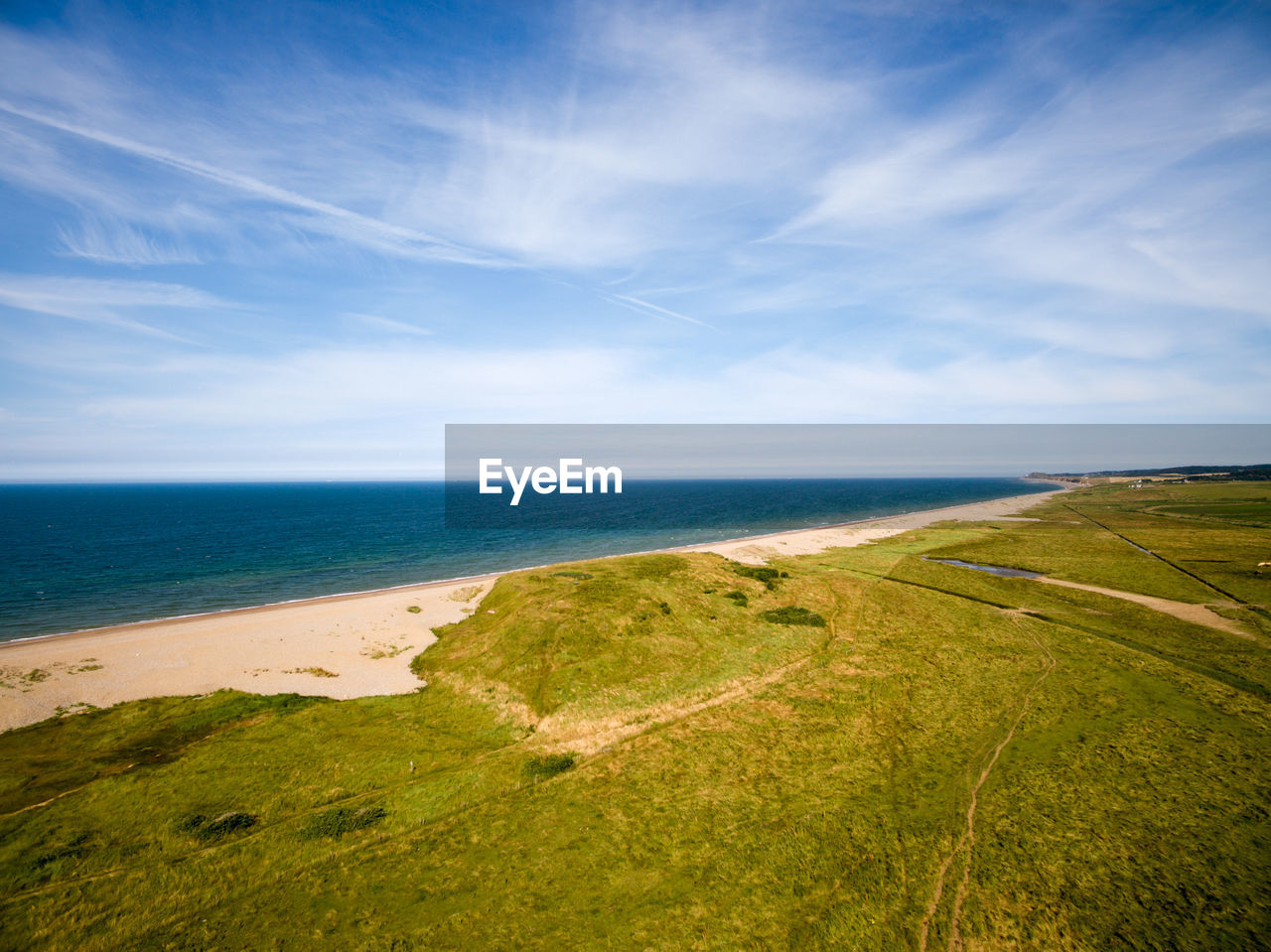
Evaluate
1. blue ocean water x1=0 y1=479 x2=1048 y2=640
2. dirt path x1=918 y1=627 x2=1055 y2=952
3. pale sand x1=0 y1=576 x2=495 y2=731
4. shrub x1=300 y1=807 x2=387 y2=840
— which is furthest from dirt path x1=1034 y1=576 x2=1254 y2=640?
pale sand x1=0 y1=576 x2=495 y2=731

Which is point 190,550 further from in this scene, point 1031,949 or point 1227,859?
point 1227,859

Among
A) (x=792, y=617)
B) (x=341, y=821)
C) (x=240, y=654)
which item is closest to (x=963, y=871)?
(x=341, y=821)

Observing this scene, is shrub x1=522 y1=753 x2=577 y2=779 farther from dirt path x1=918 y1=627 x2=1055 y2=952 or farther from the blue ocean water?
the blue ocean water

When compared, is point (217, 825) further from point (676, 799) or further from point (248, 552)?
point (248, 552)

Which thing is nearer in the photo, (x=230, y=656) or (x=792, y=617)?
(x=230, y=656)

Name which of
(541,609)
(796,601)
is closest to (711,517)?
(796,601)

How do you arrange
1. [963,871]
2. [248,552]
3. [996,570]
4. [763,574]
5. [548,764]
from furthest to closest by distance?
1. [248,552]
2. [996,570]
3. [763,574]
4. [548,764]
5. [963,871]

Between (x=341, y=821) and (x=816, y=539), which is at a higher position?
(x=341, y=821)
